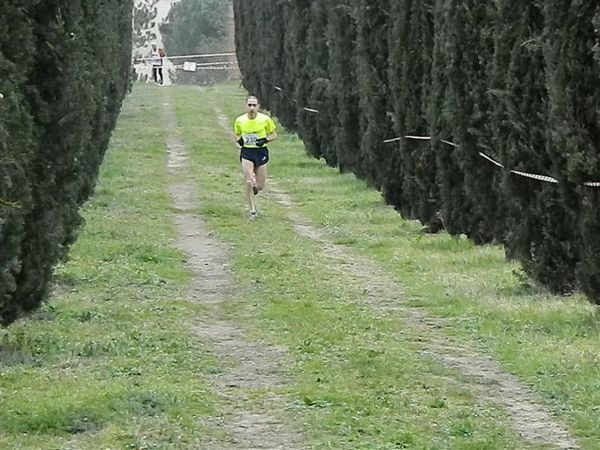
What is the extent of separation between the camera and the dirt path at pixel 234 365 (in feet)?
23.1

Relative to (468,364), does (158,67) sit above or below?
below

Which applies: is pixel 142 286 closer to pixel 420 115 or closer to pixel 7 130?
pixel 7 130

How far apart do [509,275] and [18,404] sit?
21.7ft

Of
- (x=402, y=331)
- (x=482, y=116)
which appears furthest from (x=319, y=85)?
(x=402, y=331)

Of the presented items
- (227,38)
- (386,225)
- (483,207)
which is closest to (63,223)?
(483,207)

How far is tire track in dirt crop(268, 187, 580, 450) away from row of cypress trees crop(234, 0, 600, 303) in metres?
1.39

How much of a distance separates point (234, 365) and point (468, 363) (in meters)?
1.60

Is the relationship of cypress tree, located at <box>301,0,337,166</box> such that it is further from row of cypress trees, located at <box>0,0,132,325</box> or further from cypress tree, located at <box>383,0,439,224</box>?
row of cypress trees, located at <box>0,0,132,325</box>

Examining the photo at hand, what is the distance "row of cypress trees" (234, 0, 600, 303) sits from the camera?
10.4 m

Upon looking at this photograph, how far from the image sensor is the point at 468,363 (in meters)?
8.91

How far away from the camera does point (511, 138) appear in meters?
12.5

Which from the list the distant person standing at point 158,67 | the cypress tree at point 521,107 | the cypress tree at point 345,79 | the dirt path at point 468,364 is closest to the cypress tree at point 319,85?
the cypress tree at point 345,79

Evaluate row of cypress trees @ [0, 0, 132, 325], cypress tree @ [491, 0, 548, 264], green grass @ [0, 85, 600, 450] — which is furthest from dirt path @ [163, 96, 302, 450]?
cypress tree @ [491, 0, 548, 264]

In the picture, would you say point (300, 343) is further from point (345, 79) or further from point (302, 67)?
point (302, 67)
